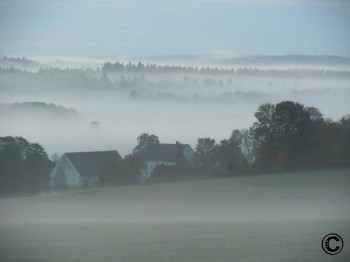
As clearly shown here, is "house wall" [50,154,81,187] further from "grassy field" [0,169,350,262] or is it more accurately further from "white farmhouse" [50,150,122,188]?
"grassy field" [0,169,350,262]

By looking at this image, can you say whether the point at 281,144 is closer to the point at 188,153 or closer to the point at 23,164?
the point at 188,153

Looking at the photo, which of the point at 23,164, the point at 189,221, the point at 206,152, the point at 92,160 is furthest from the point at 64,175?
the point at 206,152

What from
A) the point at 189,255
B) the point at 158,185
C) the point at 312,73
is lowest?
the point at 189,255

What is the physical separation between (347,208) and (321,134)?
255 centimetres

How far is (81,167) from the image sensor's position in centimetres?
1391

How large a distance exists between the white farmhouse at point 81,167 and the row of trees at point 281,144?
230cm

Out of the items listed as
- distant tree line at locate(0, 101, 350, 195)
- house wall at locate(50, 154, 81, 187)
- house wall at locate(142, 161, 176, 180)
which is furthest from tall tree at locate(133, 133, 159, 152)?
house wall at locate(50, 154, 81, 187)

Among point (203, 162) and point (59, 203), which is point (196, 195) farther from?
point (59, 203)

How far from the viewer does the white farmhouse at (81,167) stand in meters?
13.5

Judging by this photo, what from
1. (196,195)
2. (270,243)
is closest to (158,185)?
(196,195)

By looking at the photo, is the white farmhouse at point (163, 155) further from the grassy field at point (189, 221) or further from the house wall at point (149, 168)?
the grassy field at point (189, 221)

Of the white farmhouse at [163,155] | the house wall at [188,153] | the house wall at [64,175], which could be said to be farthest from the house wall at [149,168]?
the house wall at [64,175]

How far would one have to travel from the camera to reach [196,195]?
52.7 ft

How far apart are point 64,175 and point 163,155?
220cm
